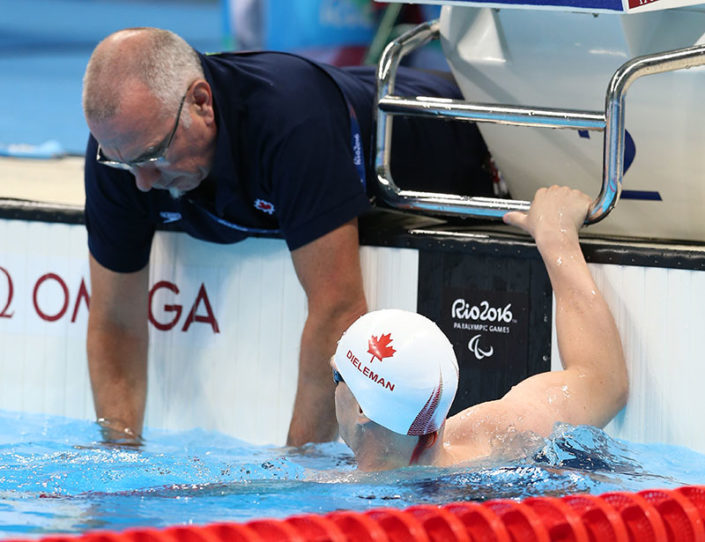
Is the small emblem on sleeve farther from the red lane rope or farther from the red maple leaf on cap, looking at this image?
the red lane rope

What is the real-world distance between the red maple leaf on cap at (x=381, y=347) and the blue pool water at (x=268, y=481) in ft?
0.82

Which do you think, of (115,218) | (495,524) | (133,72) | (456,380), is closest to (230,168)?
(133,72)

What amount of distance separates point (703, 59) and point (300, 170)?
105cm

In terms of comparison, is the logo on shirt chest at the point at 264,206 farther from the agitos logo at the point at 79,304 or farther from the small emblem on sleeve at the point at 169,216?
the agitos logo at the point at 79,304

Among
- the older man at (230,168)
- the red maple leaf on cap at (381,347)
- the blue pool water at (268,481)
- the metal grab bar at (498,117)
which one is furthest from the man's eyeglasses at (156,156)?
the red maple leaf on cap at (381,347)

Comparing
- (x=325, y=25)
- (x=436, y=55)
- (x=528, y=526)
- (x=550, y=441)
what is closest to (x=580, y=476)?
(x=550, y=441)

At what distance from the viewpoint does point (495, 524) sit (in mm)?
2129

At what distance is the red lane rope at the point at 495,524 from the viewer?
2033 millimetres

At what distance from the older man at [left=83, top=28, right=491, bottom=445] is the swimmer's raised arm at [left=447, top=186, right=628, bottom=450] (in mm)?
501

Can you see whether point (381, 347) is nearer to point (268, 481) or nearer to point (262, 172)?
point (268, 481)

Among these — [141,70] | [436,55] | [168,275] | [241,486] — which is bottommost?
[241,486]

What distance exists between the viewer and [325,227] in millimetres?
3090

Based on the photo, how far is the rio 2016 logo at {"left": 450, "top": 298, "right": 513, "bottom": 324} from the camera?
10.6 ft

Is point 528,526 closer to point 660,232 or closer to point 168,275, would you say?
point 660,232
